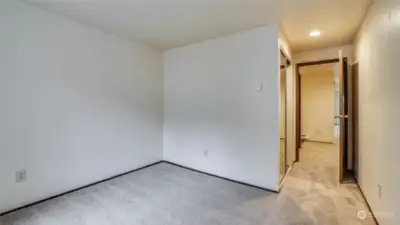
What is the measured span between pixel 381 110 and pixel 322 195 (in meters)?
1.28

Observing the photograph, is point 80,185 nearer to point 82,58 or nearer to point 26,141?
point 26,141

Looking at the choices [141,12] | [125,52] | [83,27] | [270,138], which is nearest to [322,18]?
[270,138]

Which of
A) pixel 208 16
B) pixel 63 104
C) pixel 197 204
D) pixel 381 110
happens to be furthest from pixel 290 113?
pixel 63 104

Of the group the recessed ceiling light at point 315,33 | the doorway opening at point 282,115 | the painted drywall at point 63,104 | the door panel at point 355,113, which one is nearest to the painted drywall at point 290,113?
the doorway opening at point 282,115

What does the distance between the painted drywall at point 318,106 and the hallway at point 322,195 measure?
2712mm

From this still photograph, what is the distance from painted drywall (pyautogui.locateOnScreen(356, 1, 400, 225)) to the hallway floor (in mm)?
385

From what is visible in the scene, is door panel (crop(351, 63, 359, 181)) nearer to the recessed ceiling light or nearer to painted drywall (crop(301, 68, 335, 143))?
the recessed ceiling light

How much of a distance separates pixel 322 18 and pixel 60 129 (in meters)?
3.50

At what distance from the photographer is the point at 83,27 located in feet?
9.36

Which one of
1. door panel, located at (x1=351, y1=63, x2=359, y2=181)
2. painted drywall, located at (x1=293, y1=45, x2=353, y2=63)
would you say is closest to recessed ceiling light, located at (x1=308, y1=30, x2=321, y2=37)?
door panel, located at (x1=351, y1=63, x2=359, y2=181)

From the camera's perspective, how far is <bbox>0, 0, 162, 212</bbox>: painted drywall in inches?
87.5

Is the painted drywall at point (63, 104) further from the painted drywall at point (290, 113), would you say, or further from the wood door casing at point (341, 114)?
the wood door casing at point (341, 114)

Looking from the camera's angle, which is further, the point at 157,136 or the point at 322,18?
the point at 157,136

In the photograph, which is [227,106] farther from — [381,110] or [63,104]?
[63,104]
